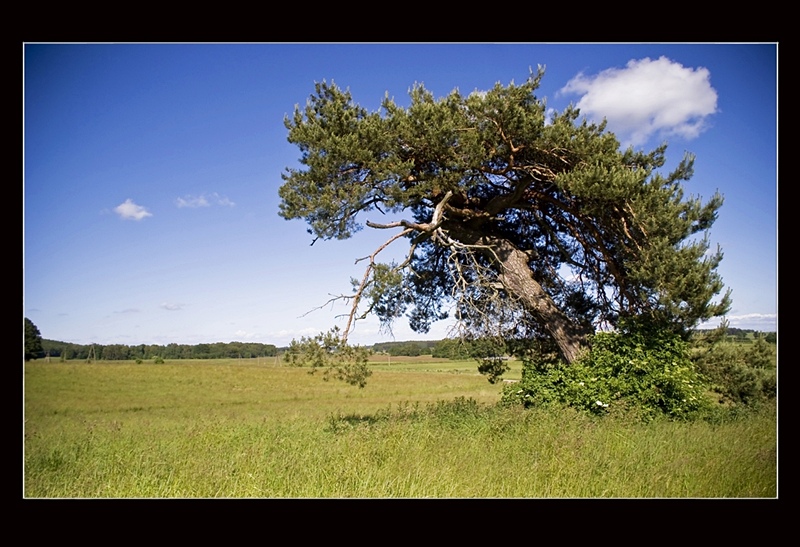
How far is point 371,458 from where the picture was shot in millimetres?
5930

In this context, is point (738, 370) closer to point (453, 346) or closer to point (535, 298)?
point (535, 298)

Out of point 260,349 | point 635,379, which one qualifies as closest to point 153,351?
point 260,349

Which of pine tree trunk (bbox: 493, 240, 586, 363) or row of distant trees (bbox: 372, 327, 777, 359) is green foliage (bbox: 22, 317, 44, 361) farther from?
pine tree trunk (bbox: 493, 240, 586, 363)

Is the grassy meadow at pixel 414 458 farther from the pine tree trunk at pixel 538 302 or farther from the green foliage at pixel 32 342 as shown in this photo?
the pine tree trunk at pixel 538 302

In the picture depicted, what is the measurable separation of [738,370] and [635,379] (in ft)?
9.14

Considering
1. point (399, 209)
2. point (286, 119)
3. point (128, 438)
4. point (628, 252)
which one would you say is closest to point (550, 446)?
point (628, 252)

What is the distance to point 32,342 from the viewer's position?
6551 millimetres

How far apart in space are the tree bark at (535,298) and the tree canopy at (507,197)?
0.02 metres

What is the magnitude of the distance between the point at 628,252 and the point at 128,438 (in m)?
8.89

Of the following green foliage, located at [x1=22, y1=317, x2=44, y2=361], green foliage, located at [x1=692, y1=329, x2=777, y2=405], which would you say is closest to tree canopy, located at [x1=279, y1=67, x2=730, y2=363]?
green foliage, located at [x1=692, y1=329, x2=777, y2=405]

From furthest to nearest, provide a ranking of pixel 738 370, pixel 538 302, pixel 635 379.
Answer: pixel 538 302 < pixel 738 370 < pixel 635 379

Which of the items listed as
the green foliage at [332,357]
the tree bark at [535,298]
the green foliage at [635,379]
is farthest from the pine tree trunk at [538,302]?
the green foliage at [332,357]

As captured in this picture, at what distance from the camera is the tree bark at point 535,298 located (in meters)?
9.55

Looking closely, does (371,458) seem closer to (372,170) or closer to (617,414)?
(617,414)
